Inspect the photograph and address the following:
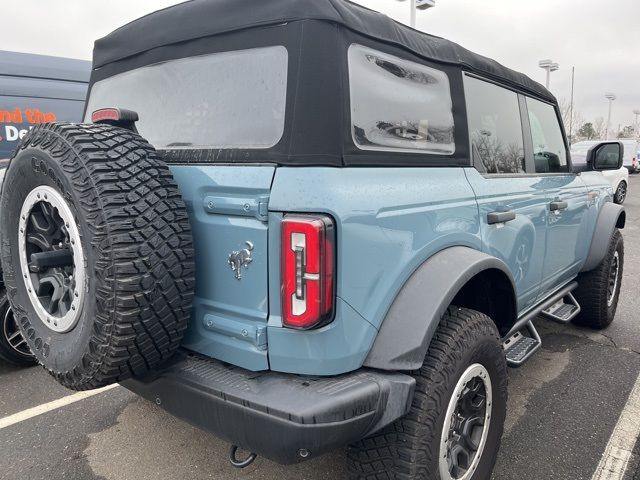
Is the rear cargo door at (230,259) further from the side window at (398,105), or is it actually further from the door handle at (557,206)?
the door handle at (557,206)

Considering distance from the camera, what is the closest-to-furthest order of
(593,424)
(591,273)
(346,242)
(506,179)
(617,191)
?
(346,242) < (506,179) < (593,424) < (591,273) < (617,191)

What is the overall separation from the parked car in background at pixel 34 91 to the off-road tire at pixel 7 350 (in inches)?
136

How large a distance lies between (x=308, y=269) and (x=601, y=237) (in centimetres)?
339

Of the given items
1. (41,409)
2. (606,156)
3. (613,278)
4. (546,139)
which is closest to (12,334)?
(41,409)

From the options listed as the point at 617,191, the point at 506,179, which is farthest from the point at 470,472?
the point at 617,191

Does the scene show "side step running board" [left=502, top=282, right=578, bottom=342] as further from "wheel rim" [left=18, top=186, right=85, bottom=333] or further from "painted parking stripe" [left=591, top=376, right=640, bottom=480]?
"wheel rim" [left=18, top=186, right=85, bottom=333]

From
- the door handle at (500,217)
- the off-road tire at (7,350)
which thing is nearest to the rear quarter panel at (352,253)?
the door handle at (500,217)

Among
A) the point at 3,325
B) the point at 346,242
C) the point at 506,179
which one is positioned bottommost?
the point at 3,325

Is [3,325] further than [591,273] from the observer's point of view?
No

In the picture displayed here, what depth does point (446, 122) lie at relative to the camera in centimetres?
230

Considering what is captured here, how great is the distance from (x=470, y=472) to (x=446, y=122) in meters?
1.59

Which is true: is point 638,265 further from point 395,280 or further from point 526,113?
point 395,280

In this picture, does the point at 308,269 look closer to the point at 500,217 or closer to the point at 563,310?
the point at 500,217

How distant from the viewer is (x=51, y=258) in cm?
182
